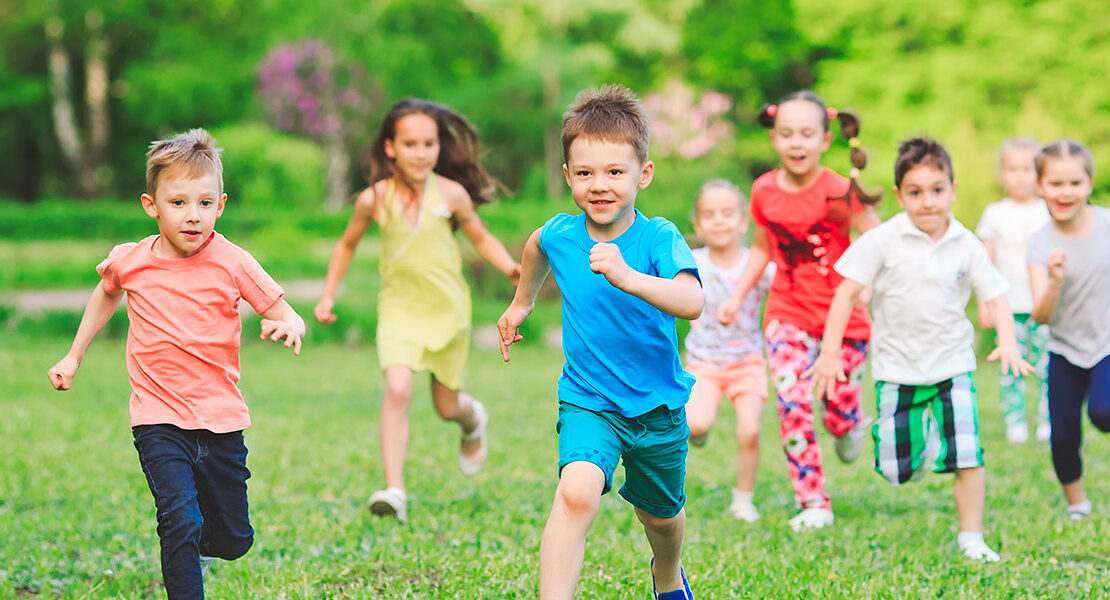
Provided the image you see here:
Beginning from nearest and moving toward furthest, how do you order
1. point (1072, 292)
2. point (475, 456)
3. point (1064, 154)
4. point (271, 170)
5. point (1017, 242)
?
1. point (1064, 154)
2. point (1072, 292)
3. point (475, 456)
4. point (1017, 242)
5. point (271, 170)

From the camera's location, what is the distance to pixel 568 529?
363cm

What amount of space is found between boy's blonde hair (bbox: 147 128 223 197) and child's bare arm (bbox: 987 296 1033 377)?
3217 mm

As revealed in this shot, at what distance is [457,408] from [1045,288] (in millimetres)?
3208

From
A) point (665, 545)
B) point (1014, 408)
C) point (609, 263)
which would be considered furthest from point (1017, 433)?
point (609, 263)

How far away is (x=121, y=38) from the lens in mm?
39812

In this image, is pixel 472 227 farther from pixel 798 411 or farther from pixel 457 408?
pixel 798 411

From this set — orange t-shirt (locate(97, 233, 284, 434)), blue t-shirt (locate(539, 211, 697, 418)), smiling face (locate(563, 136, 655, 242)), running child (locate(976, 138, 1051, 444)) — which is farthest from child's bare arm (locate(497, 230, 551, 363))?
running child (locate(976, 138, 1051, 444))

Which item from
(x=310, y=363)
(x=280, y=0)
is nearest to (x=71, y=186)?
(x=280, y=0)

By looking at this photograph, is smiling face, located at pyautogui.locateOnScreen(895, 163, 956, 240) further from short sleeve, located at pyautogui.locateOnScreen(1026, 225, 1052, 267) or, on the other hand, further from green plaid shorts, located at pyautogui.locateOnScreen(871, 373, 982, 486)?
short sleeve, located at pyautogui.locateOnScreen(1026, 225, 1052, 267)

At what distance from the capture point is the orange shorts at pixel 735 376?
624 centimetres

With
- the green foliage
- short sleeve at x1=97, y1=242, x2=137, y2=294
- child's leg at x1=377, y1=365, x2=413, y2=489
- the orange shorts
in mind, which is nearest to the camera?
short sleeve at x1=97, y1=242, x2=137, y2=294

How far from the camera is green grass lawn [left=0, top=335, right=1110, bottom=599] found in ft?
15.4

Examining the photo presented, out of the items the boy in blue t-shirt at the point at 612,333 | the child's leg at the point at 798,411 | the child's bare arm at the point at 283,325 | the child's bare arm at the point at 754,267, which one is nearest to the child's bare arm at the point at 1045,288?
the child's leg at the point at 798,411

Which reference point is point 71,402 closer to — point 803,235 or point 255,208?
point 803,235
